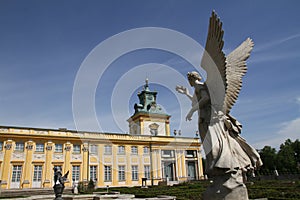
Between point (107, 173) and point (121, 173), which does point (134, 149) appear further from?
point (107, 173)

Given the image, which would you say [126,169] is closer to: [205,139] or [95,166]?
[95,166]

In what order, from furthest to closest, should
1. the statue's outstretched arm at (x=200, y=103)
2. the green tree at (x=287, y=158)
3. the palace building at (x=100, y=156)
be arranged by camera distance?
the green tree at (x=287, y=158), the palace building at (x=100, y=156), the statue's outstretched arm at (x=200, y=103)

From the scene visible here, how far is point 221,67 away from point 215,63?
0.57 feet

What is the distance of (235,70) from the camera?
16.7ft

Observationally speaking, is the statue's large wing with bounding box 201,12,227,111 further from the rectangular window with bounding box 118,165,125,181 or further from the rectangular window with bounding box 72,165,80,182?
the rectangular window with bounding box 118,165,125,181

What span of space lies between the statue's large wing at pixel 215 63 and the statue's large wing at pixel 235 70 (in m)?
0.23

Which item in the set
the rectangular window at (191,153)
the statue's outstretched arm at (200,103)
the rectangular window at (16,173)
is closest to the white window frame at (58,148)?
the rectangular window at (16,173)

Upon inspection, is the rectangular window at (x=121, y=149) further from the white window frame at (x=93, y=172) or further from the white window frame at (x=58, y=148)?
the white window frame at (x=58, y=148)

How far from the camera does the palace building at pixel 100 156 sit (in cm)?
2505

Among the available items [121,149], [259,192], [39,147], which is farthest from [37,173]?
[259,192]

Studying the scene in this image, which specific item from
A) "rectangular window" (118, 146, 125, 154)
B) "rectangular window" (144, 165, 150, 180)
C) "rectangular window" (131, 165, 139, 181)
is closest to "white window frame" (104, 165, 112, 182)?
"rectangular window" (118, 146, 125, 154)

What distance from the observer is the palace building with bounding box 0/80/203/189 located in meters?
25.0

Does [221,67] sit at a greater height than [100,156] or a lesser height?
greater

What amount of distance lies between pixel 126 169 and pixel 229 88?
2737 cm
